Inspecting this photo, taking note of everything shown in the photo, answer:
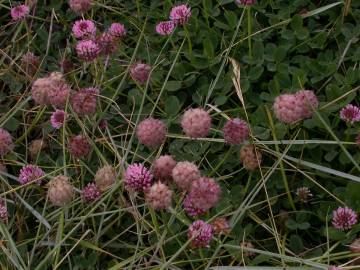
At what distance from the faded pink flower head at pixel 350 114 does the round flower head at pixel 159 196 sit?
575mm

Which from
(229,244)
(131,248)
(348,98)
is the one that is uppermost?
(348,98)

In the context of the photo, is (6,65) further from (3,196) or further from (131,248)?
(131,248)

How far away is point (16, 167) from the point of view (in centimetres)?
199

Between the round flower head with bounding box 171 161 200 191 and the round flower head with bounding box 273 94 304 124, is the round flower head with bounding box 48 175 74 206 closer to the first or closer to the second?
the round flower head with bounding box 171 161 200 191

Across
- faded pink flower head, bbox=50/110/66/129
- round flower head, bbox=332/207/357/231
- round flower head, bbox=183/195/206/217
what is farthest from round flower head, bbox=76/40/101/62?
round flower head, bbox=332/207/357/231

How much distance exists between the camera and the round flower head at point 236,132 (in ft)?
5.29

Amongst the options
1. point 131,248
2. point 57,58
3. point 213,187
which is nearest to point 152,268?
point 131,248

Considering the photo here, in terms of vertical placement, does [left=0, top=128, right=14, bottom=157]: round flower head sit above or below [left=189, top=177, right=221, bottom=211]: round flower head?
below

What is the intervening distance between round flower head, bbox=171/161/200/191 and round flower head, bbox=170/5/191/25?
694mm

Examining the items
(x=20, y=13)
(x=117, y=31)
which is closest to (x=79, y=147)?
(x=117, y=31)

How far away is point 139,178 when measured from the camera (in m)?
1.52

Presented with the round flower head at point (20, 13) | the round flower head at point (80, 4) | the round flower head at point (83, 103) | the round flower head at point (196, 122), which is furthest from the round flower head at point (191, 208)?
the round flower head at point (20, 13)

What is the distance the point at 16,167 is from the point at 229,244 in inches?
30.1

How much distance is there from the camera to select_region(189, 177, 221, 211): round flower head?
1432 mm
